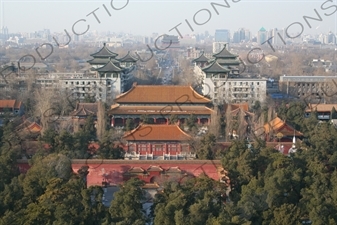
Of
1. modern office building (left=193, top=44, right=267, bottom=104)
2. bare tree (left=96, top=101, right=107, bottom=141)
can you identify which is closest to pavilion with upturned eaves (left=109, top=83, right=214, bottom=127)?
bare tree (left=96, top=101, right=107, bottom=141)

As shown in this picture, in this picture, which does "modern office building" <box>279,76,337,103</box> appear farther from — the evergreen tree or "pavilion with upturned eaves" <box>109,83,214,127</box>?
the evergreen tree

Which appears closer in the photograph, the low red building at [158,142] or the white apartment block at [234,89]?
the low red building at [158,142]

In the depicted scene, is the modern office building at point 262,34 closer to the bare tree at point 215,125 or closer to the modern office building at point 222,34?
the modern office building at point 222,34

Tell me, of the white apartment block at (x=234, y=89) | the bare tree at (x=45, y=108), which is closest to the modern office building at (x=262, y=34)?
the white apartment block at (x=234, y=89)

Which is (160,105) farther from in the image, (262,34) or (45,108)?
(262,34)

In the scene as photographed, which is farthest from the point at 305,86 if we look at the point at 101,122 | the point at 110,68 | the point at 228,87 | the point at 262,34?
the point at 262,34

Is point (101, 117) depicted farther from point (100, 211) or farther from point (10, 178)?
point (100, 211)

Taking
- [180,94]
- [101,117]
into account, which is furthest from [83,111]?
[180,94]
